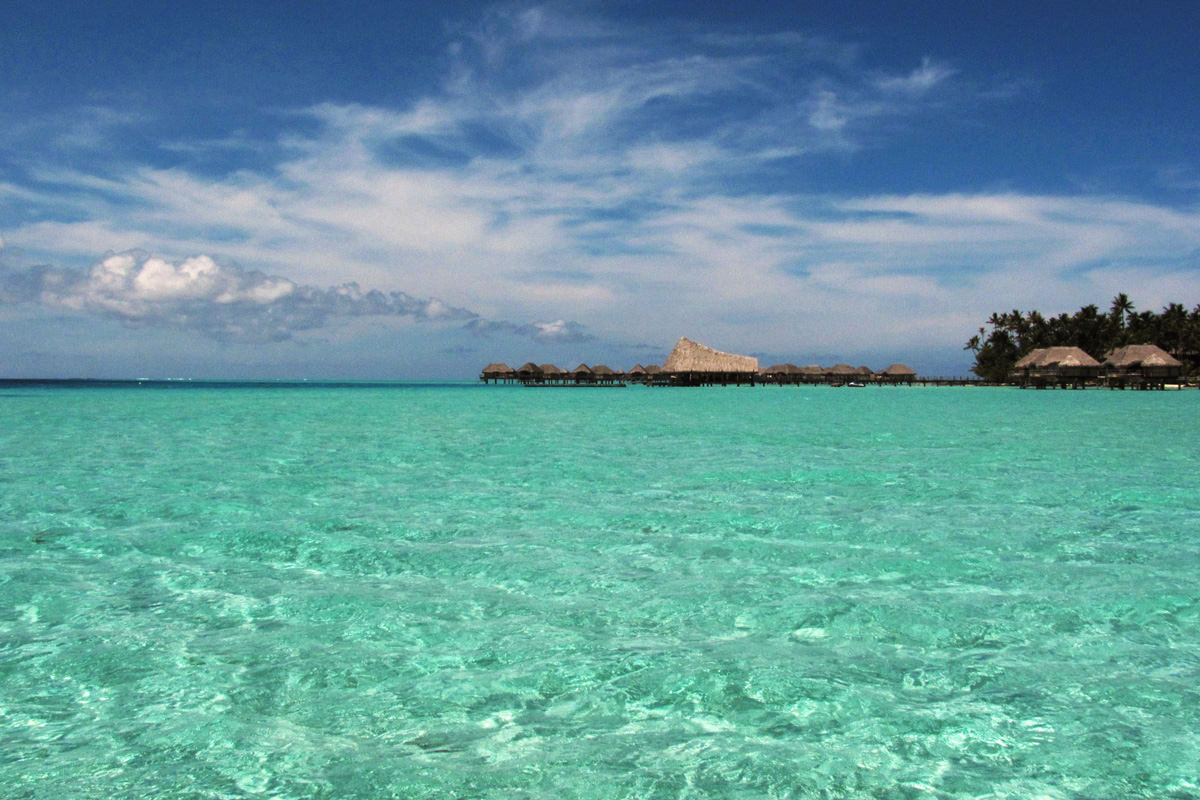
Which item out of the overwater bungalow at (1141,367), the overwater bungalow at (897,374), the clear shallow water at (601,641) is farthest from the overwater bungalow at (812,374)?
the clear shallow water at (601,641)

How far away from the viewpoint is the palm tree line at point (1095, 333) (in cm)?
6512

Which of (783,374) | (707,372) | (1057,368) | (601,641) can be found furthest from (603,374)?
(601,641)

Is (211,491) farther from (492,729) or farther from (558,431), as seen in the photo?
(558,431)

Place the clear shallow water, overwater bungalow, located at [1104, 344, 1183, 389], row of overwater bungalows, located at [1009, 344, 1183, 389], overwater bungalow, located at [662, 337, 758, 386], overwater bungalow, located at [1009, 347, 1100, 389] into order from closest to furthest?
the clear shallow water < overwater bungalow, located at [1104, 344, 1183, 389] < row of overwater bungalows, located at [1009, 344, 1183, 389] < overwater bungalow, located at [1009, 347, 1100, 389] < overwater bungalow, located at [662, 337, 758, 386]

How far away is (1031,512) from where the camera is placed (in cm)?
793

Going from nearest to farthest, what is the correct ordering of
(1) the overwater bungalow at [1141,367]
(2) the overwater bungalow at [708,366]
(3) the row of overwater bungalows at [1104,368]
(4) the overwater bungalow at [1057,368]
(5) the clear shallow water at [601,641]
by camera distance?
(5) the clear shallow water at [601,641] → (1) the overwater bungalow at [1141,367] → (3) the row of overwater bungalows at [1104,368] → (4) the overwater bungalow at [1057,368] → (2) the overwater bungalow at [708,366]

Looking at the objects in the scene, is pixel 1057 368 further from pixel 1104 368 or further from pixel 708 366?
pixel 708 366

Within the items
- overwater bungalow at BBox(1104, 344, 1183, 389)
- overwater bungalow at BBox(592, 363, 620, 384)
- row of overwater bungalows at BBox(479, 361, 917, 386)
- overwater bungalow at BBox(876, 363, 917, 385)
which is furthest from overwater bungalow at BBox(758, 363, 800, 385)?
overwater bungalow at BBox(1104, 344, 1183, 389)

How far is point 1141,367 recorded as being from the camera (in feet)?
197

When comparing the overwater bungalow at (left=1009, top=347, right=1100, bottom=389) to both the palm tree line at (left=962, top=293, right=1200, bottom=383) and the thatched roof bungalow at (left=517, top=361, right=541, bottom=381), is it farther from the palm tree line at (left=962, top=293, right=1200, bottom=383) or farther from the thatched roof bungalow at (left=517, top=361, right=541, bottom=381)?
the thatched roof bungalow at (left=517, top=361, right=541, bottom=381)

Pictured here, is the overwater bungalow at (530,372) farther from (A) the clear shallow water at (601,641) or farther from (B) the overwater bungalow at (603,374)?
(A) the clear shallow water at (601,641)

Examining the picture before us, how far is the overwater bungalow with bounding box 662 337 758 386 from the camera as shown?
8362cm

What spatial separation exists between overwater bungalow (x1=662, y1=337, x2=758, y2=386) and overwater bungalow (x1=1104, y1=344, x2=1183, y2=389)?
3360cm

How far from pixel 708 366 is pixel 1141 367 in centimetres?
3925
